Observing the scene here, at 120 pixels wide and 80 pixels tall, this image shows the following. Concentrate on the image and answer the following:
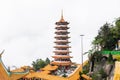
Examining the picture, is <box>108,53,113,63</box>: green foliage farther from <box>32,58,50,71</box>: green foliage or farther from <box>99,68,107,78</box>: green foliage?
<box>32,58,50,71</box>: green foliage

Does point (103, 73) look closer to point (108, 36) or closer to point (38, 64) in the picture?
point (108, 36)

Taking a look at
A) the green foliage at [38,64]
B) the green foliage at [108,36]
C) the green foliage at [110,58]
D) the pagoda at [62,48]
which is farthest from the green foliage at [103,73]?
the green foliage at [38,64]

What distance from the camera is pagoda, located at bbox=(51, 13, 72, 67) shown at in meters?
70.0

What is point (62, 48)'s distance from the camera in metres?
70.9

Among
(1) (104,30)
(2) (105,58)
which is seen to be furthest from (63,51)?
(2) (105,58)

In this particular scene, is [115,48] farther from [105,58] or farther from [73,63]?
[73,63]

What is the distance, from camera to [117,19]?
48156 mm

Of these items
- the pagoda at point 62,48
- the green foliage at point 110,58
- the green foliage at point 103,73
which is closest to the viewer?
the green foliage at point 103,73

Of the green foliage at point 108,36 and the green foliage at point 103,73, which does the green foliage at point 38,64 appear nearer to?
the green foliage at point 108,36

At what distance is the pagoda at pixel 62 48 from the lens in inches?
2756

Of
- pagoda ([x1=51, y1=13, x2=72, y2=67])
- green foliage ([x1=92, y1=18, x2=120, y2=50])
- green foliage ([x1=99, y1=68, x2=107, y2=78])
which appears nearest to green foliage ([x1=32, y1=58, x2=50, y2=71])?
pagoda ([x1=51, y1=13, x2=72, y2=67])

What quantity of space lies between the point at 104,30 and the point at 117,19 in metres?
2.36

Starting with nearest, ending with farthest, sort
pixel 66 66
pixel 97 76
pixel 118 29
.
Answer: pixel 97 76 < pixel 118 29 < pixel 66 66

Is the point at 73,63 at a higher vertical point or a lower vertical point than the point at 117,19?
lower
